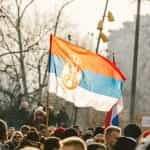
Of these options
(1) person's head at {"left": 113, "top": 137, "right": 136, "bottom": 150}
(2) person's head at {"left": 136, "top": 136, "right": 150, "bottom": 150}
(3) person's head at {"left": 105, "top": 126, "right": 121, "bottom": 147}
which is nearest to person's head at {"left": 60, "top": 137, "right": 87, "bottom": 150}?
(1) person's head at {"left": 113, "top": 137, "right": 136, "bottom": 150}

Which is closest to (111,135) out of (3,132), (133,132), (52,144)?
(133,132)

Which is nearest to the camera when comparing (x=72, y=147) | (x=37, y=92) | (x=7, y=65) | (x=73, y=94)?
(x=72, y=147)

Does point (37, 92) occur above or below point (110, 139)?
below

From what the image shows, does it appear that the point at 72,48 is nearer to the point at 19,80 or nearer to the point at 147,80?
the point at 19,80

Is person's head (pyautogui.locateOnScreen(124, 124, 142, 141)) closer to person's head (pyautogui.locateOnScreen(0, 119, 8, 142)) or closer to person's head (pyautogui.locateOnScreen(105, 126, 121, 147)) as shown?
person's head (pyautogui.locateOnScreen(105, 126, 121, 147))

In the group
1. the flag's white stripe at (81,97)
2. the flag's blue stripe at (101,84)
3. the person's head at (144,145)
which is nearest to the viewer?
the person's head at (144,145)

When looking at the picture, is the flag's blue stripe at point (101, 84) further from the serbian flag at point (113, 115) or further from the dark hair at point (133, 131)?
the dark hair at point (133, 131)

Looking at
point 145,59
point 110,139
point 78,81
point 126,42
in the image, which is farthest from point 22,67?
point 126,42

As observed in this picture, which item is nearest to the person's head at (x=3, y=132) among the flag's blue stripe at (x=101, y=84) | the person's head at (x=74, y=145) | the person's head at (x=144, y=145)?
the person's head at (x=74, y=145)

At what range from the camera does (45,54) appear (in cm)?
4659

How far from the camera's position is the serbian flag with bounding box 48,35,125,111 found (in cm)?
1452

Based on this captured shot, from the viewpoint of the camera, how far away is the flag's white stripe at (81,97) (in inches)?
568

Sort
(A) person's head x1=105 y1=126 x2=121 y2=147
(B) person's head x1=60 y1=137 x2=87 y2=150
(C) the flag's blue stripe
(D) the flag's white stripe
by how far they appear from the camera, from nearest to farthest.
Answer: (B) person's head x1=60 y1=137 x2=87 y2=150
(A) person's head x1=105 y1=126 x2=121 y2=147
(D) the flag's white stripe
(C) the flag's blue stripe

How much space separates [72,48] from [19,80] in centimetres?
3202
